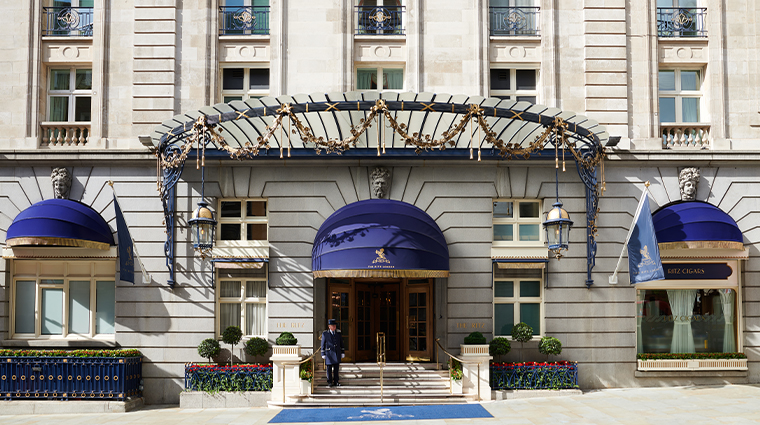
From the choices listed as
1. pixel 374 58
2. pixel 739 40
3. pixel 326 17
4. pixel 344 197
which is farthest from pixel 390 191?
pixel 739 40

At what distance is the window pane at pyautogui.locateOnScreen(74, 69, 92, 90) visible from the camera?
2005 cm

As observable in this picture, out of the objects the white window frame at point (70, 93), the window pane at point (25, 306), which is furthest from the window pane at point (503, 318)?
the white window frame at point (70, 93)

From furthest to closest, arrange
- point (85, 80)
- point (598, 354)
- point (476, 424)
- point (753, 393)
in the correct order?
point (85, 80), point (598, 354), point (753, 393), point (476, 424)

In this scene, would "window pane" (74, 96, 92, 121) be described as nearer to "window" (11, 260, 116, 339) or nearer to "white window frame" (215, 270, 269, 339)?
"window" (11, 260, 116, 339)

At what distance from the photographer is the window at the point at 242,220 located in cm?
1922

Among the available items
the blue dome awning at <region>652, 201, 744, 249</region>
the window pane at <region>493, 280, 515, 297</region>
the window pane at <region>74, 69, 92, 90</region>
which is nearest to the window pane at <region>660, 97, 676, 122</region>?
the blue dome awning at <region>652, 201, 744, 249</region>

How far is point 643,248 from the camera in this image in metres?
17.5

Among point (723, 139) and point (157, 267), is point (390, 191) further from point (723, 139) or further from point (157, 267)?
point (723, 139)

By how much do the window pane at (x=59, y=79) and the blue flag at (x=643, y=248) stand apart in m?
18.3

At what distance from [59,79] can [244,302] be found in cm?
958

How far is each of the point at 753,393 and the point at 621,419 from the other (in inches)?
217

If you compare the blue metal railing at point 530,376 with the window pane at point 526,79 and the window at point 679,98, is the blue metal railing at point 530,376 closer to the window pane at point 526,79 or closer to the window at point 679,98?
the window pane at point 526,79

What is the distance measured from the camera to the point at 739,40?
19734 mm

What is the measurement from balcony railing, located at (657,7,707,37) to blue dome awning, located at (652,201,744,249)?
578cm
